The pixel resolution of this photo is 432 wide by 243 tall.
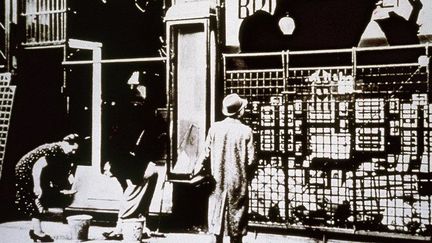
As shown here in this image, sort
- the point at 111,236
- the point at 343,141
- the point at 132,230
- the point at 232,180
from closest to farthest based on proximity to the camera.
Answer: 1. the point at 232,180
2. the point at 132,230
3. the point at 111,236
4. the point at 343,141

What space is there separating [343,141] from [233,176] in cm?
242

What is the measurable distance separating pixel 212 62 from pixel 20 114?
4.07 meters

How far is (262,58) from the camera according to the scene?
782cm

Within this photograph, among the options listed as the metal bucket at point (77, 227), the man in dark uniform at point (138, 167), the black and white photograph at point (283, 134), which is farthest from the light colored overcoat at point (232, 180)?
the metal bucket at point (77, 227)

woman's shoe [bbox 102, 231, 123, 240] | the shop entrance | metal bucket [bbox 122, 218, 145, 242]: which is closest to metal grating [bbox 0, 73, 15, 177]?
the shop entrance

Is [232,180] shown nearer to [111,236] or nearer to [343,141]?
[111,236]

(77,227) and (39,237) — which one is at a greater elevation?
(77,227)

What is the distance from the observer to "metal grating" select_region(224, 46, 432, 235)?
6.73 meters

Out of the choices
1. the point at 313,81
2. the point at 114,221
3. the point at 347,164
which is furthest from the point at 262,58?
the point at 114,221

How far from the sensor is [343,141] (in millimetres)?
7461

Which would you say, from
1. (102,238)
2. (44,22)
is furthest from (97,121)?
(102,238)

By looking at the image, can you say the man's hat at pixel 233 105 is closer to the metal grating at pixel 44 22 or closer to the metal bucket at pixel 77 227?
the metal bucket at pixel 77 227

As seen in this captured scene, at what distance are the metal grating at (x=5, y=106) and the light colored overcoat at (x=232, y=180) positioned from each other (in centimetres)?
477

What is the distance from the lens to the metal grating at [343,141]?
673 centimetres
